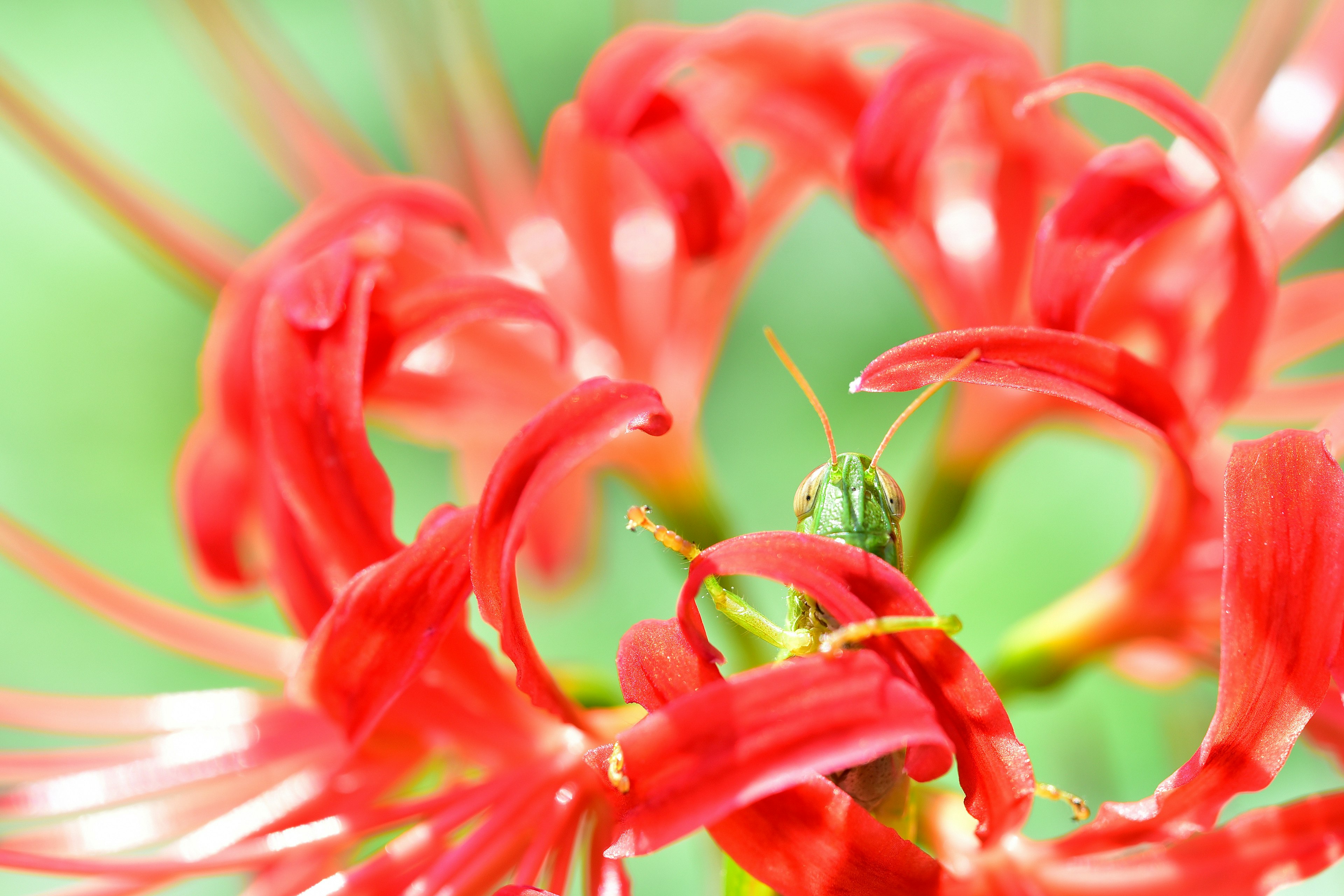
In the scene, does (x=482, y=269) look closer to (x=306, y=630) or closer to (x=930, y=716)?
(x=306, y=630)

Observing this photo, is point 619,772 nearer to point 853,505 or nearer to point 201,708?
point 853,505

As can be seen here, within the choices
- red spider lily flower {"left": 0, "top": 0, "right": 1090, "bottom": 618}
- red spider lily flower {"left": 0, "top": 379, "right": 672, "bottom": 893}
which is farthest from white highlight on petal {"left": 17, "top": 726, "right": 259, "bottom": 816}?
red spider lily flower {"left": 0, "top": 0, "right": 1090, "bottom": 618}

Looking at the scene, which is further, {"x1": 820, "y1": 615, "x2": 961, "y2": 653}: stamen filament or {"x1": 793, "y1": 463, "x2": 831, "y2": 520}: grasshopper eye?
{"x1": 793, "y1": 463, "x2": 831, "y2": 520}: grasshopper eye

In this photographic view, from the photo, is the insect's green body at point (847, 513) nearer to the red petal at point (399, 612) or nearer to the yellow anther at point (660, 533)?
the yellow anther at point (660, 533)

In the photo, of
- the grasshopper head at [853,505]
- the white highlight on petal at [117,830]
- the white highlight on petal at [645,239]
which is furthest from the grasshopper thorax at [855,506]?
the white highlight on petal at [117,830]

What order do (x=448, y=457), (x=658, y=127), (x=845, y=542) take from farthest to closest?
(x=448, y=457) → (x=658, y=127) → (x=845, y=542)

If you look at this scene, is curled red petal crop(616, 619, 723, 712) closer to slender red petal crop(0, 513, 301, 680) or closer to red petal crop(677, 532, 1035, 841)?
red petal crop(677, 532, 1035, 841)

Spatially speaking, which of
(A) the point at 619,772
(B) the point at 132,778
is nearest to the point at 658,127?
(A) the point at 619,772
